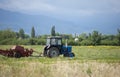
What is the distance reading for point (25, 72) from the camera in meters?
11.3

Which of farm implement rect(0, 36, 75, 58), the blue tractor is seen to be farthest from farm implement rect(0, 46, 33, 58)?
the blue tractor

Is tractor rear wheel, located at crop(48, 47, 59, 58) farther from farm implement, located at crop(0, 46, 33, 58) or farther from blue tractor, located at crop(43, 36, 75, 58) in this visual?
farm implement, located at crop(0, 46, 33, 58)

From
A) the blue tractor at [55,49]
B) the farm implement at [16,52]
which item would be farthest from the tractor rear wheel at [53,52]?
the farm implement at [16,52]

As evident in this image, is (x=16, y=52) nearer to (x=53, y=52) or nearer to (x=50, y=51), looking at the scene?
(x=50, y=51)

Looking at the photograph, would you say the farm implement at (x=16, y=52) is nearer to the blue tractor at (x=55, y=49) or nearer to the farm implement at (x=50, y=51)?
the farm implement at (x=50, y=51)

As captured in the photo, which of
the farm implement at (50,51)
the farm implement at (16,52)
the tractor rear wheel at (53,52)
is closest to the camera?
the farm implement at (16,52)

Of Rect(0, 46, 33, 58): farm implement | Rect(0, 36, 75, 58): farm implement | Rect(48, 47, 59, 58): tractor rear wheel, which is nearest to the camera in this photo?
Rect(0, 46, 33, 58): farm implement

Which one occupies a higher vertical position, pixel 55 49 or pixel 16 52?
pixel 55 49

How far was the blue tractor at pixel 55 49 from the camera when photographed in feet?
80.4

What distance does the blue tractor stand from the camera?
24.5 meters

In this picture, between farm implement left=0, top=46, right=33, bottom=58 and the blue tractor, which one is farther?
the blue tractor

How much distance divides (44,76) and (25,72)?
0.95 m

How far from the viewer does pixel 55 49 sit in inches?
969

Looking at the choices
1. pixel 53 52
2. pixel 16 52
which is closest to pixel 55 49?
pixel 53 52
